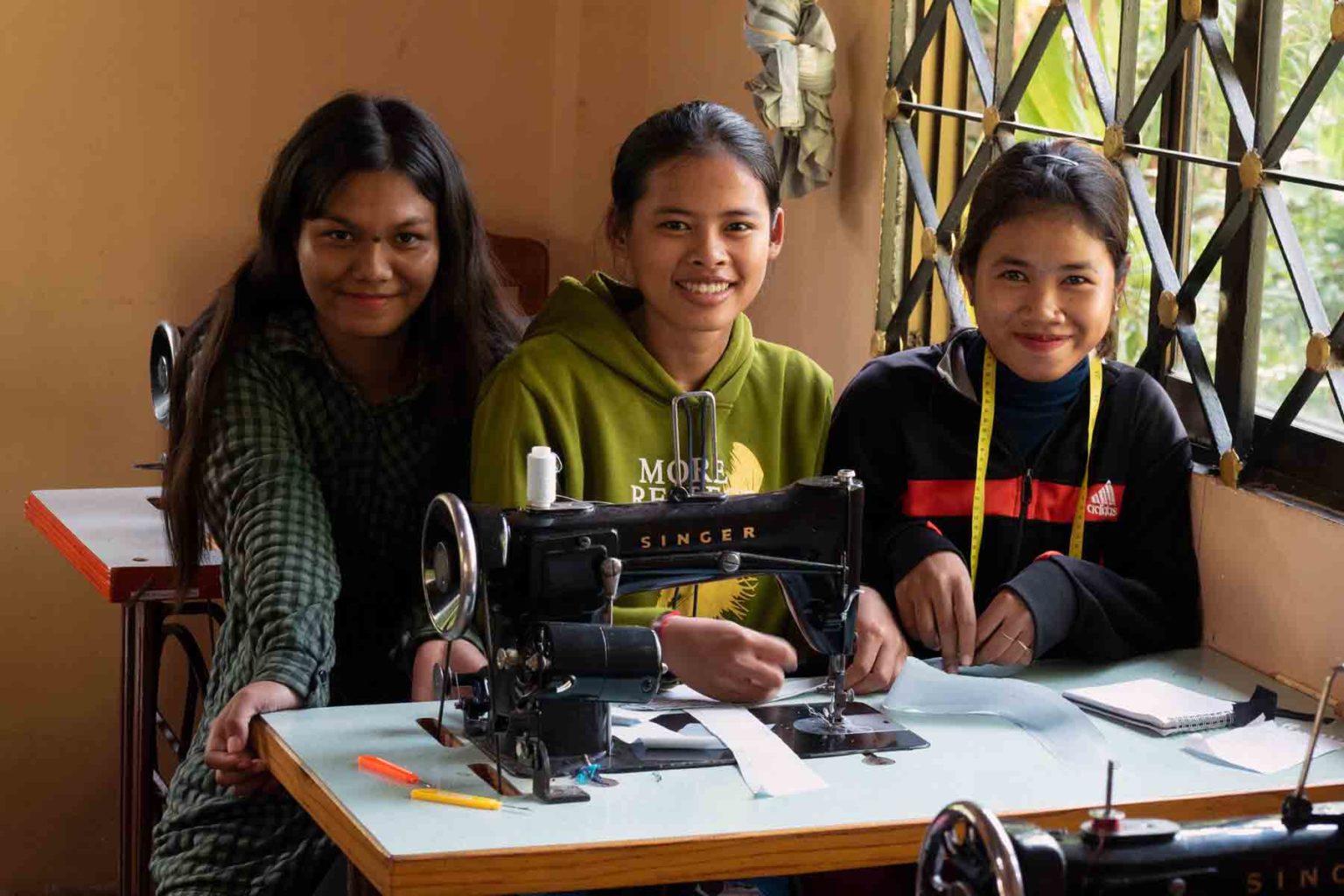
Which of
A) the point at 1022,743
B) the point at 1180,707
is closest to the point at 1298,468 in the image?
the point at 1180,707

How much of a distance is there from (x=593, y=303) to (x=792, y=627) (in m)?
0.45

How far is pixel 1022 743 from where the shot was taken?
1685 millimetres

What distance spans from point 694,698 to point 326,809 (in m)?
0.44

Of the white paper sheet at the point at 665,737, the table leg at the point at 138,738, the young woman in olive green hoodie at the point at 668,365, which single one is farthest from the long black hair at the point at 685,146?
the table leg at the point at 138,738

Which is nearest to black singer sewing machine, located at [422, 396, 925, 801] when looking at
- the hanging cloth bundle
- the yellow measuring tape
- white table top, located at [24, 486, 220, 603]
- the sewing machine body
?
the sewing machine body

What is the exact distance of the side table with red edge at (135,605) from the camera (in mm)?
2432

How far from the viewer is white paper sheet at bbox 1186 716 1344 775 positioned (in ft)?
5.41

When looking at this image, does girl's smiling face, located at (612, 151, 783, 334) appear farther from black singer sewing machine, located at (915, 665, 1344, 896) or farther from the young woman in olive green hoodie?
black singer sewing machine, located at (915, 665, 1344, 896)

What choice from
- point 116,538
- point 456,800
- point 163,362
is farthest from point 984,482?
point 116,538

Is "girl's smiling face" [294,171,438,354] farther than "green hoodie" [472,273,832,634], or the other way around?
"girl's smiling face" [294,171,438,354]

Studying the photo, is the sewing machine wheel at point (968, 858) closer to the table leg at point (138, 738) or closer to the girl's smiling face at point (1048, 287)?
the girl's smiling face at point (1048, 287)

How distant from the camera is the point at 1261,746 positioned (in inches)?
66.7

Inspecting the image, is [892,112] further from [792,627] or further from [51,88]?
Answer: [51,88]

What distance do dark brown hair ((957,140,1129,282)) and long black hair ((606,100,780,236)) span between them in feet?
0.84
